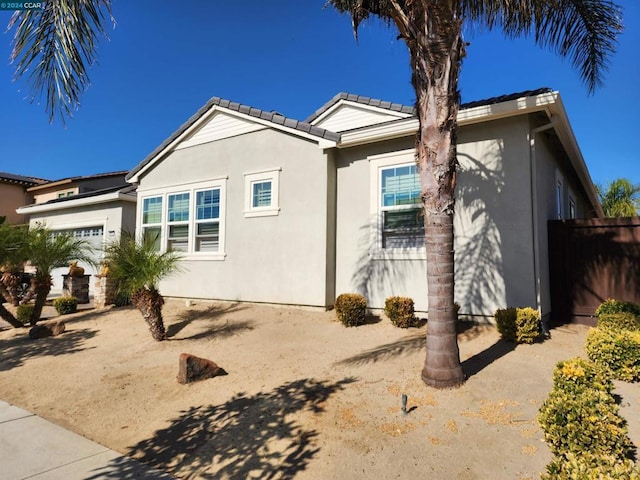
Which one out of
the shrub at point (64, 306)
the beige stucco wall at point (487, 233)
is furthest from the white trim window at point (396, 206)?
the shrub at point (64, 306)

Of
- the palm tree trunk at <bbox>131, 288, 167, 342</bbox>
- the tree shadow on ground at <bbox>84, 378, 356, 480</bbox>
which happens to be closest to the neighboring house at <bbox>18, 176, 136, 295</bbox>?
the palm tree trunk at <bbox>131, 288, 167, 342</bbox>

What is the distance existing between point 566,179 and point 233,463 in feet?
39.9

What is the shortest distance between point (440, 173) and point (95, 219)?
1538cm

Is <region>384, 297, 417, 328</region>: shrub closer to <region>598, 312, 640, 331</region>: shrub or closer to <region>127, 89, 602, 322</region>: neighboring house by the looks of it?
<region>127, 89, 602, 322</region>: neighboring house

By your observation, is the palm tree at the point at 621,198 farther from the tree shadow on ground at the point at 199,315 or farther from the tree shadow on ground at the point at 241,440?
the tree shadow on ground at the point at 241,440

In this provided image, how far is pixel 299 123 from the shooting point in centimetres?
1037

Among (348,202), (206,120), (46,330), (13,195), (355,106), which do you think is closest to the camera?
(46,330)

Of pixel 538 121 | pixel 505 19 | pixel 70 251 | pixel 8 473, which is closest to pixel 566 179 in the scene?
pixel 538 121

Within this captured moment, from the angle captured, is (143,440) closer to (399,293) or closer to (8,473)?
(8,473)

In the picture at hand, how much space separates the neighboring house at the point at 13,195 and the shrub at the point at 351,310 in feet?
84.3

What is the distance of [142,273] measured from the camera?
8.42 meters

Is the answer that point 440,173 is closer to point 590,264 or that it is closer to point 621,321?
point 621,321

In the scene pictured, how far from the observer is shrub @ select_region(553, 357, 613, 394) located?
4.12 metres

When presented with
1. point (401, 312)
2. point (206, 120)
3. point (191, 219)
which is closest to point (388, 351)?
point (401, 312)
